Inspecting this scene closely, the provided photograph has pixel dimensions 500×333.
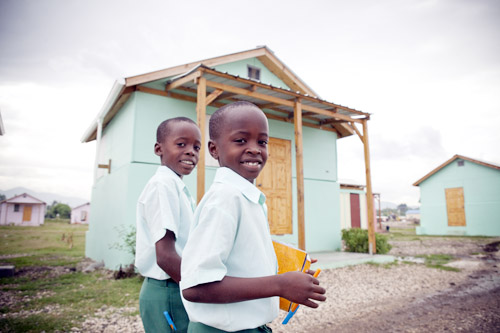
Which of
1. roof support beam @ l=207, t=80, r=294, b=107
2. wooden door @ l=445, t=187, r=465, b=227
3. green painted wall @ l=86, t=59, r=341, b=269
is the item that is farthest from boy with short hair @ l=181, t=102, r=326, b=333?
wooden door @ l=445, t=187, r=465, b=227

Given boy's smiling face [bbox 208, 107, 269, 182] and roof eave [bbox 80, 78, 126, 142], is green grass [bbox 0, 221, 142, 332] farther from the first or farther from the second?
roof eave [bbox 80, 78, 126, 142]

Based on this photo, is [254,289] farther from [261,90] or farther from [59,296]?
[261,90]

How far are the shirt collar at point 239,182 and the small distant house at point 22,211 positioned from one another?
36.4 m

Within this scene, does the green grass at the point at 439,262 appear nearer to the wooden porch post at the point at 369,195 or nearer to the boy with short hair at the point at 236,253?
the wooden porch post at the point at 369,195

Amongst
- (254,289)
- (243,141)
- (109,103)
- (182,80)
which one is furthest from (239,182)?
(109,103)

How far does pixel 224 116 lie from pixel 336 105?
7320 mm

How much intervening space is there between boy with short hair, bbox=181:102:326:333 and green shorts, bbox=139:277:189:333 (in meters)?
0.44

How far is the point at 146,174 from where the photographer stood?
6.85 metres

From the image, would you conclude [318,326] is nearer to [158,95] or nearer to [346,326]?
[346,326]

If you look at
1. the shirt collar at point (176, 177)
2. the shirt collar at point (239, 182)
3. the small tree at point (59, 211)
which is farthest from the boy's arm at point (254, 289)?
the small tree at point (59, 211)

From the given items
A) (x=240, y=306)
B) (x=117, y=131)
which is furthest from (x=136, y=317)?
(x=117, y=131)

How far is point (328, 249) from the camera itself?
9.63m

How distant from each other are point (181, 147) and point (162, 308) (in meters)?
0.80

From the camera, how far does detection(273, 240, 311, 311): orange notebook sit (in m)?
1.10
